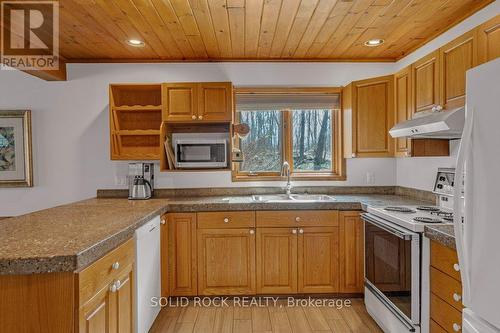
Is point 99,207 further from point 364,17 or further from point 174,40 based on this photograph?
point 364,17

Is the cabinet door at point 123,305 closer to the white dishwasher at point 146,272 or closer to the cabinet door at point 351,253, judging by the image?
the white dishwasher at point 146,272

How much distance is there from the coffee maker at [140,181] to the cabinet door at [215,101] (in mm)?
815

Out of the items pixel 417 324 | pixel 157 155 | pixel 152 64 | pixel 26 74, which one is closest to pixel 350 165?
pixel 417 324

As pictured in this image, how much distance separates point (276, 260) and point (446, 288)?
1.40 m

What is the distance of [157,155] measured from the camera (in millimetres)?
3100

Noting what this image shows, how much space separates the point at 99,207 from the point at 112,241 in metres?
1.11

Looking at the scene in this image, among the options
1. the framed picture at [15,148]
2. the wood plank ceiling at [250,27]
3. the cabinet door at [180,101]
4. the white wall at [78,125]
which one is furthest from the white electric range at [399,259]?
the framed picture at [15,148]

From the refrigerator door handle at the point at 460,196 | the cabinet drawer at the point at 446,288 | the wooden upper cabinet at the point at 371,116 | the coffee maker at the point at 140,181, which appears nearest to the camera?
the refrigerator door handle at the point at 460,196

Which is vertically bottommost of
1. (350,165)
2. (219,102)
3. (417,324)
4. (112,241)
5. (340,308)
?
(340,308)

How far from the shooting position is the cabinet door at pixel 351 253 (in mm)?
2820

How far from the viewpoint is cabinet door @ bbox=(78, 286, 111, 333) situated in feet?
4.32

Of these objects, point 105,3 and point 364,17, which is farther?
point 364,17

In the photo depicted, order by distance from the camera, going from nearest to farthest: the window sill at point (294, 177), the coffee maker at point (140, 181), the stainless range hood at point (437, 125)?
1. the stainless range hood at point (437, 125)
2. the coffee maker at point (140, 181)
3. the window sill at point (294, 177)

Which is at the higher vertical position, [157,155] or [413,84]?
[413,84]
